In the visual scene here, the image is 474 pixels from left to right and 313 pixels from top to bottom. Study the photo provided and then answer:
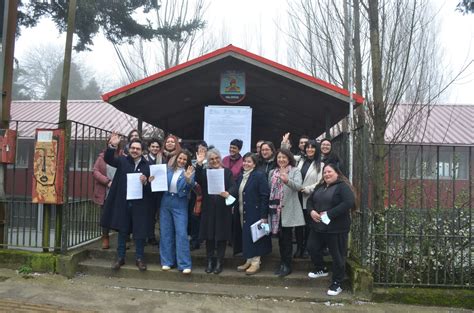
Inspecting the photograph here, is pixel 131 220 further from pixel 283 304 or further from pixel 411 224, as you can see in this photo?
Answer: pixel 411 224

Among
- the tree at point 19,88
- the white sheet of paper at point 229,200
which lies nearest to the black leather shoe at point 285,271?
the white sheet of paper at point 229,200

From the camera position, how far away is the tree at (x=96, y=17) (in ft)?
34.1

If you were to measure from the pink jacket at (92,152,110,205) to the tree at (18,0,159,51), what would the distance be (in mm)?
4902

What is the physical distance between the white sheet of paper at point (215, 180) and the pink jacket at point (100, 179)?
6.75 ft

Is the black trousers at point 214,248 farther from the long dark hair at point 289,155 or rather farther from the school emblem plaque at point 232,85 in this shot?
the school emblem plaque at point 232,85

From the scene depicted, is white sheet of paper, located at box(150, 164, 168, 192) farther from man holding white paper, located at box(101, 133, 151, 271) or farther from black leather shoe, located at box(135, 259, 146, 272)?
black leather shoe, located at box(135, 259, 146, 272)

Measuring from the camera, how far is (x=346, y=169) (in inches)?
257

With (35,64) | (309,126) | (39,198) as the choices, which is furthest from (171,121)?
(35,64)

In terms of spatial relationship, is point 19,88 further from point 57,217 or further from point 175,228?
point 175,228

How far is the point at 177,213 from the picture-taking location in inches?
239

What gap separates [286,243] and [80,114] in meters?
18.9

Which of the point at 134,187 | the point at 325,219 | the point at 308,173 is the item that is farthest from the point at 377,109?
the point at 134,187

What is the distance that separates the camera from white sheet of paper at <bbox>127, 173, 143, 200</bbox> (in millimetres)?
6020

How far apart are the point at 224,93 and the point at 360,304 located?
418 centimetres
